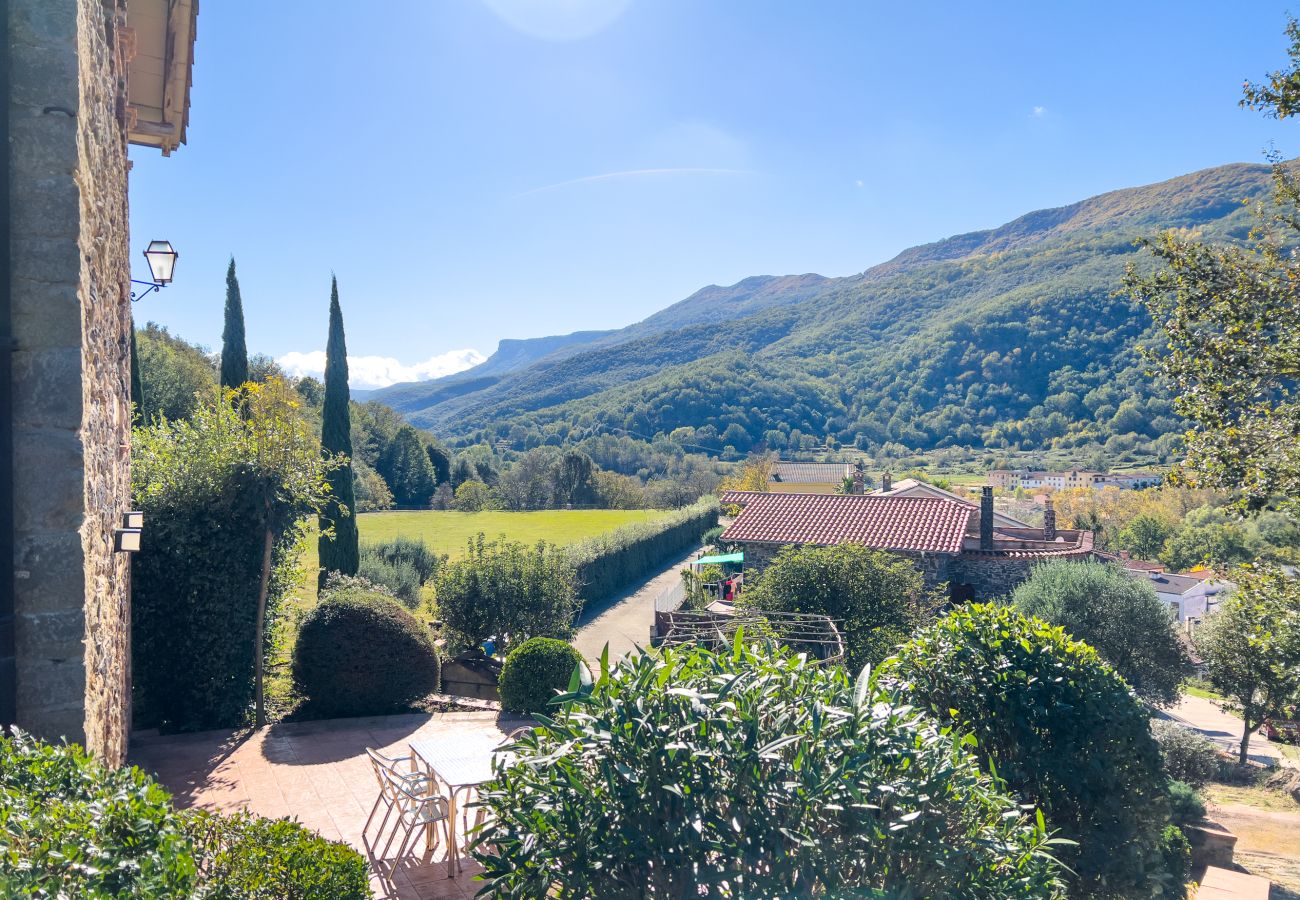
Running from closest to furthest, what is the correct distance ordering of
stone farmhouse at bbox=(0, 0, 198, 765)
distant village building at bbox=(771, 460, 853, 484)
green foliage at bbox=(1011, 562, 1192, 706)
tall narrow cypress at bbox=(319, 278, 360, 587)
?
stone farmhouse at bbox=(0, 0, 198, 765), green foliage at bbox=(1011, 562, 1192, 706), tall narrow cypress at bbox=(319, 278, 360, 587), distant village building at bbox=(771, 460, 853, 484)

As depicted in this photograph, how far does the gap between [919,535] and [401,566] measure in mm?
11615

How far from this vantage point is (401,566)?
55.6ft

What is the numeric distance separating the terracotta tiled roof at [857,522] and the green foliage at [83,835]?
15631 millimetres

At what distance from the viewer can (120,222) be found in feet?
18.0

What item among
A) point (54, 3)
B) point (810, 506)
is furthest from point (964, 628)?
point (810, 506)

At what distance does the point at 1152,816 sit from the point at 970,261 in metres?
131

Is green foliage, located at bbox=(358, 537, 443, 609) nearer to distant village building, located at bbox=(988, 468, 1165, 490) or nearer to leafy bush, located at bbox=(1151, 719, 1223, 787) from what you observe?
leafy bush, located at bbox=(1151, 719, 1223, 787)

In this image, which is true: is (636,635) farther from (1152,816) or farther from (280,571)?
(1152,816)

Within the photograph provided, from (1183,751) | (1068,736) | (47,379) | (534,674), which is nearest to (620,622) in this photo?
(534,674)

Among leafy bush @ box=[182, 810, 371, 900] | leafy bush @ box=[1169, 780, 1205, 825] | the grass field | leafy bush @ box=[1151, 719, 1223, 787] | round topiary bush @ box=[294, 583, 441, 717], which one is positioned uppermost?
leafy bush @ box=[182, 810, 371, 900]

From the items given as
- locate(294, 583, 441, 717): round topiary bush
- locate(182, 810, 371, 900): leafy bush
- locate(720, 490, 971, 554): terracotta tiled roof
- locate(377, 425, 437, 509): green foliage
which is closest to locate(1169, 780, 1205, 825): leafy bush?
locate(720, 490, 971, 554): terracotta tiled roof

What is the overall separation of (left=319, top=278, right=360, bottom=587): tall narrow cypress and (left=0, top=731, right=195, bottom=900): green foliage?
45.2 feet

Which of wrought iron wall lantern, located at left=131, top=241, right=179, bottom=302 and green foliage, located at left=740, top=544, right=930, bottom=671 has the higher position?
wrought iron wall lantern, located at left=131, top=241, right=179, bottom=302

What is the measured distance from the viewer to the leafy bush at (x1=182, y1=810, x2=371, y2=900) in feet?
8.21
